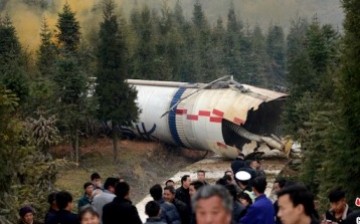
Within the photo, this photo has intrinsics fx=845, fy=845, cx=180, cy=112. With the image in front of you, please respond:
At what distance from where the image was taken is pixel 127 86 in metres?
47.9

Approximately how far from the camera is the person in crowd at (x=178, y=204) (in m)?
13.1

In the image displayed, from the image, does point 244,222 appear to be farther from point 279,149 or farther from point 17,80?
point 279,149

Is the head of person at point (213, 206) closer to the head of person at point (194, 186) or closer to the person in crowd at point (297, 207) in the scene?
the person in crowd at point (297, 207)

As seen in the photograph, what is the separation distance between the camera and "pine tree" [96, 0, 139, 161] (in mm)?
47375

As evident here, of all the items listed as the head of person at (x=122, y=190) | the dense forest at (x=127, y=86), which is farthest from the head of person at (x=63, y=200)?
the dense forest at (x=127, y=86)

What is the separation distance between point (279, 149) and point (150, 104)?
8960mm

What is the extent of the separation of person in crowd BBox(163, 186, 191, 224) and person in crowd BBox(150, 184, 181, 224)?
2.78 feet

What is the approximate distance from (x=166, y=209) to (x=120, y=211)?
1386 millimetres

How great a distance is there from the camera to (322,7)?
192 m

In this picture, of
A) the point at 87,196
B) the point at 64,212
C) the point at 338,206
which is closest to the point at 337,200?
the point at 338,206

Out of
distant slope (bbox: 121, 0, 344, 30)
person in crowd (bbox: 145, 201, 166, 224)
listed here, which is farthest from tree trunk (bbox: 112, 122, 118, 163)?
distant slope (bbox: 121, 0, 344, 30)

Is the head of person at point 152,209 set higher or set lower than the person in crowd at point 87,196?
lower

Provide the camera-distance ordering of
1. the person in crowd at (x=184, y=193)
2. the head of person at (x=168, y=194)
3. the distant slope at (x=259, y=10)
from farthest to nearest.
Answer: the distant slope at (x=259, y=10) < the person in crowd at (x=184, y=193) < the head of person at (x=168, y=194)

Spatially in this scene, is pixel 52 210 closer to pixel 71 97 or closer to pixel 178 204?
pixel 178 204
